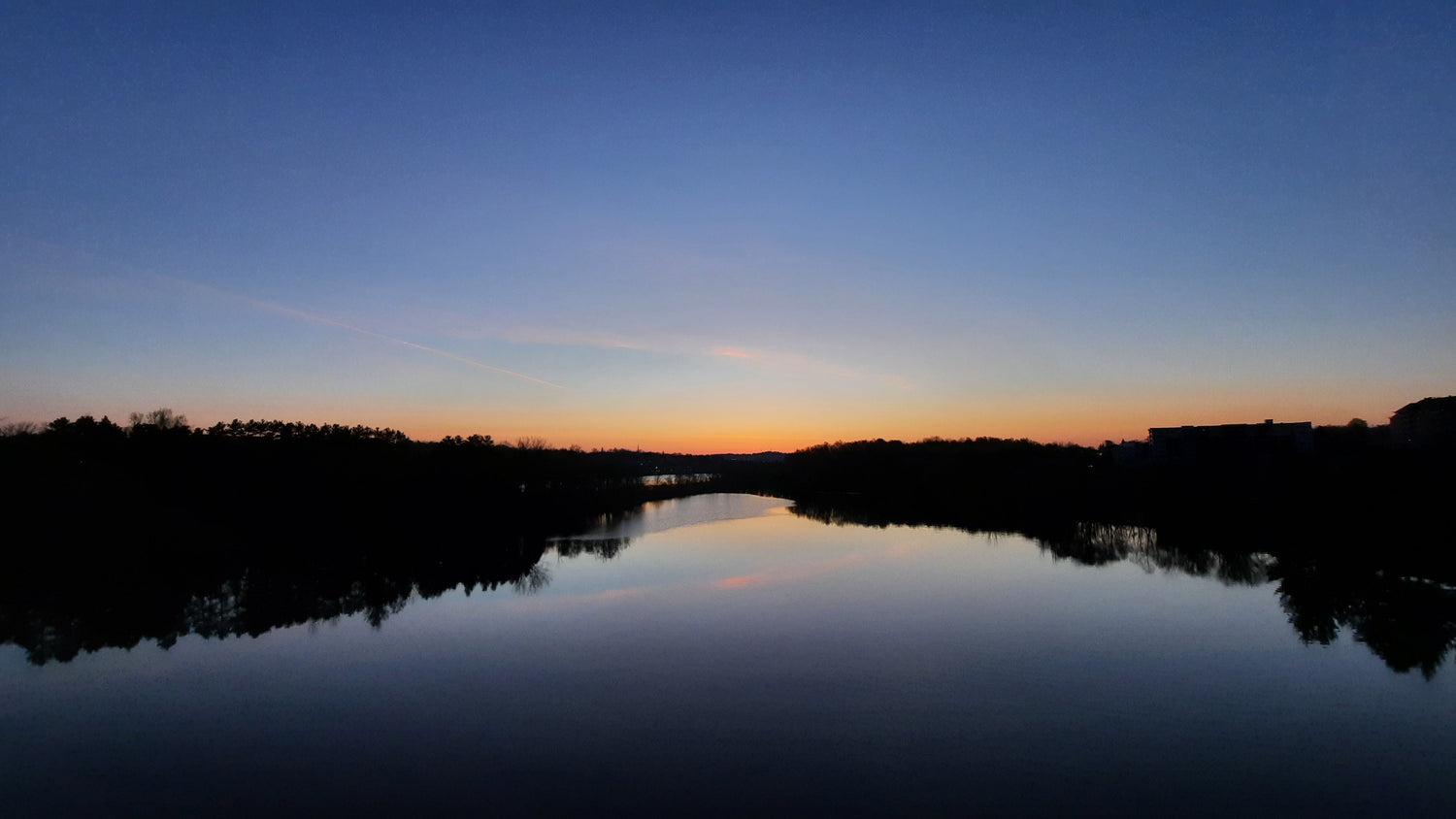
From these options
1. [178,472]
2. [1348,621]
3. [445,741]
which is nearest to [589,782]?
[445,741]

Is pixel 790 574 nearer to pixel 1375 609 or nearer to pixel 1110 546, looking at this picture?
pixel 1110 546

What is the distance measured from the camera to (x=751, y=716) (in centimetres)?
1100

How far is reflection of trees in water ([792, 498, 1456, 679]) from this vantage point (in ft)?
48.8

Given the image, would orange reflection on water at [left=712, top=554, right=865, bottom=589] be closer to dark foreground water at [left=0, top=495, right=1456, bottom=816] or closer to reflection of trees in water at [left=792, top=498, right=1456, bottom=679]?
dark foreground water at [left=0, top=495, right=1456, bottom=816]

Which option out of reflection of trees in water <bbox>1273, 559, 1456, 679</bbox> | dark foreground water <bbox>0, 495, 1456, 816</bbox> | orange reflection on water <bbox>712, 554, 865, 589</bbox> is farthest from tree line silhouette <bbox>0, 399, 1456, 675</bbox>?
orange reflection on water <bbox>712, 554, 865, 589</bbox>

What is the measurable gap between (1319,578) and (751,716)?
18.9 m

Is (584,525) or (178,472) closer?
(178,472)

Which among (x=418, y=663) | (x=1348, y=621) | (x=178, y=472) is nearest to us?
(x=418, y=663)

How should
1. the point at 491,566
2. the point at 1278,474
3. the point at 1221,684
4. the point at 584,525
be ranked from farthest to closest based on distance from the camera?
the point at 584,525, the point at 1278,474, the point at 491,566, the point at 1221,684

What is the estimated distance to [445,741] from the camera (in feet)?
33.3

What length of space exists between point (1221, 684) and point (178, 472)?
109 feet

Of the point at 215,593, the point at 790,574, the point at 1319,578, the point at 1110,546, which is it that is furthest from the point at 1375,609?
the point at 215,593

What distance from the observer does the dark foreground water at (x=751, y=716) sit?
27.9 feet

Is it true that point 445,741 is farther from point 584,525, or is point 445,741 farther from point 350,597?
point 584,525
